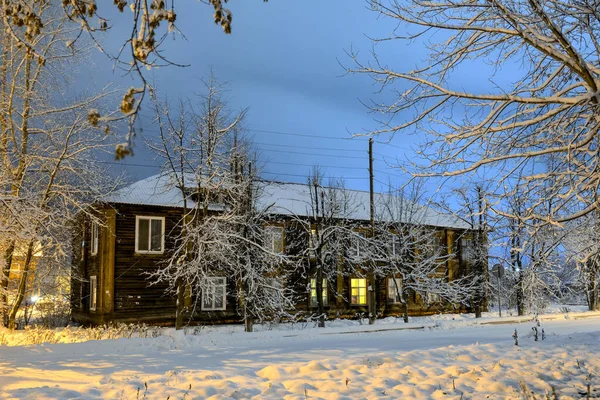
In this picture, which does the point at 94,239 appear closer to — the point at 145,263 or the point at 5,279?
the point at 145,263

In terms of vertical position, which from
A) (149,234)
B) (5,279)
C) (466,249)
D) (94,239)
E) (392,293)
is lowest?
(392,293)

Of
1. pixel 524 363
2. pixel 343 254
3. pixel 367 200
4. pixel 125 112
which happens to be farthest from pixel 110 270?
pixel 125 112

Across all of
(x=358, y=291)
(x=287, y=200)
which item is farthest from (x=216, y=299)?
(x=358, y=291)

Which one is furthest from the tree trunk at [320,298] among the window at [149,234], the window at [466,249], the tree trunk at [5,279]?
the window at [466,249]

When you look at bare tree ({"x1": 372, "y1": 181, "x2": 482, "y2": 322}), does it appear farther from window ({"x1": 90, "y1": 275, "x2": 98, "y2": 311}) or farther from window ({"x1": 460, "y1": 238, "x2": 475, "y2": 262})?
window ({"x1": 90, "y1": 275, "x2": 98, "y2": 311})

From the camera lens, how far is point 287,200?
3275 centimetres

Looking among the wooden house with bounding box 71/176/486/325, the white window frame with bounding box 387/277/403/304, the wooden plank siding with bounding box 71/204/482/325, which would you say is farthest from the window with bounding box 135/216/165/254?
the white window frame with bounding box 387/277/403/304

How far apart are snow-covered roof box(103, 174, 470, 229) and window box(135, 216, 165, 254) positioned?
3.08 feet

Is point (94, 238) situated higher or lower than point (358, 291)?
higher

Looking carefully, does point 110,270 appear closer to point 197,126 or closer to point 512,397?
point 197,126

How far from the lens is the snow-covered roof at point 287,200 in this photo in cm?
2694

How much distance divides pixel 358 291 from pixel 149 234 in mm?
13769

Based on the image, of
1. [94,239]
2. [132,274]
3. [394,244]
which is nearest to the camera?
[132,274]

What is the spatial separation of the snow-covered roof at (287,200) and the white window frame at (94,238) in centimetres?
255
